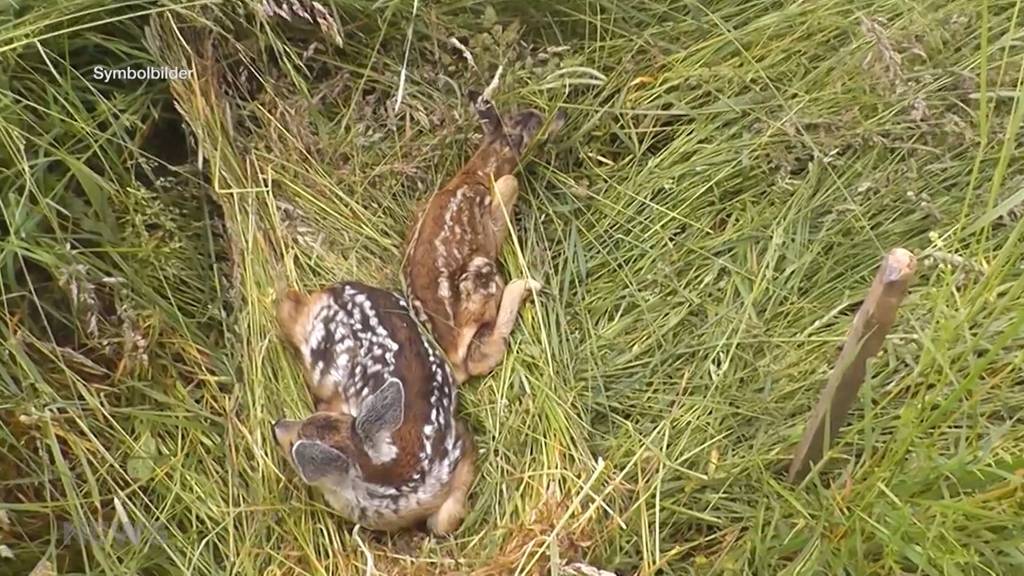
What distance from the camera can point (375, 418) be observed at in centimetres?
211

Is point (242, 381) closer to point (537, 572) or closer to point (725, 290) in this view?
point (537, 572)

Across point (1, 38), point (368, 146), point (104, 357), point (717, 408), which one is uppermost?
point (1, 38)

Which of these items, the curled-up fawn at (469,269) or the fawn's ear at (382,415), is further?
the curled-up fawn at (469,269)

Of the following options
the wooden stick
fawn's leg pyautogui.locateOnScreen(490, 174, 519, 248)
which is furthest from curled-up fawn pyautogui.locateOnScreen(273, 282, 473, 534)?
the wooden stick

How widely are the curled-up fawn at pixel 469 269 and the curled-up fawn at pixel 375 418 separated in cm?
7

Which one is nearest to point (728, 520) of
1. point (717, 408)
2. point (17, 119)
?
point (717, 408)

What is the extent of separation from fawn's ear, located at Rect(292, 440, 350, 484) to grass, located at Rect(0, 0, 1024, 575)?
21 cm

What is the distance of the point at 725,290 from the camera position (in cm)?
235

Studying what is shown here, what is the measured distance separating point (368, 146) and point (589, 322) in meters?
0.70

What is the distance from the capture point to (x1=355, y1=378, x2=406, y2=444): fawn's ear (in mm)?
2113

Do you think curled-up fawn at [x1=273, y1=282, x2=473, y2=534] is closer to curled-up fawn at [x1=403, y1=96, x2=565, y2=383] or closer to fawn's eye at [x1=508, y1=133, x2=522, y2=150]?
curled-up fawn at [x1=403, y1=96, x2=565, y2=383]

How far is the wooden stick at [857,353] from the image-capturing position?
151cm

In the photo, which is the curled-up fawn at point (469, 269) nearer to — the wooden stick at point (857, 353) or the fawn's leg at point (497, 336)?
the fawn's leg at point (497, 336)

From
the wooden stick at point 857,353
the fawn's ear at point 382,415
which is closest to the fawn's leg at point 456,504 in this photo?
the fawn's ear at point 382,415
